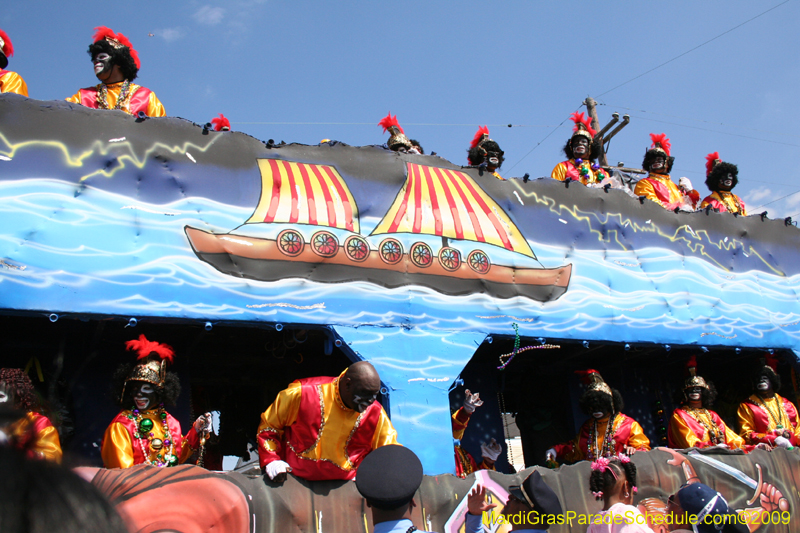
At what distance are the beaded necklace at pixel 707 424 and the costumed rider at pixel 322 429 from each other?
4435 millimetres

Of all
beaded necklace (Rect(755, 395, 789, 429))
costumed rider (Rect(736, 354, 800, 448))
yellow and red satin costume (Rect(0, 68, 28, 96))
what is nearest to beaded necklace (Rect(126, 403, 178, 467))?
yellow and red satin costume (Rect(0, 68, 28, 96))

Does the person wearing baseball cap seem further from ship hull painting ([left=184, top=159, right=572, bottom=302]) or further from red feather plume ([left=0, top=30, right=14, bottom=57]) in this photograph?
red feather plume ([left=0, top=30, right=14, bottom=57])

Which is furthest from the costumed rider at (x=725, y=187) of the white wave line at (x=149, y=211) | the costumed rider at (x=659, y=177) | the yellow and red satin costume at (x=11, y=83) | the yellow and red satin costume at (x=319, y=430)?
the yellow and red satin costume at (x=11, y=83)

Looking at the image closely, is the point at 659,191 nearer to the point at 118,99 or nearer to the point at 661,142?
the point at 661,142

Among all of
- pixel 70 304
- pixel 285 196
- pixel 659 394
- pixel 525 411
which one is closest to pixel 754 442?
pixel 659 394

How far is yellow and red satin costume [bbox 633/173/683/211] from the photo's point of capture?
8.80m

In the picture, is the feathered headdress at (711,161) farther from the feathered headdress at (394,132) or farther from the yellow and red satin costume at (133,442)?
the yellow and red satin costume at (133,442)

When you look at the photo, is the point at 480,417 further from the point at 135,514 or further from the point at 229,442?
the point at 135,514

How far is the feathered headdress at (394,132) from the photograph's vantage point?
7.61 meters

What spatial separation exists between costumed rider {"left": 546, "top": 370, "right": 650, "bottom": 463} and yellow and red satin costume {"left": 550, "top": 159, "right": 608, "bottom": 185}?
3.01 metres

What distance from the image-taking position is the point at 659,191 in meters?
8.88

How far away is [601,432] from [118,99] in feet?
19.9

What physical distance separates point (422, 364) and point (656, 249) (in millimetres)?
3891

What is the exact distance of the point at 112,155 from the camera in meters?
5.09
